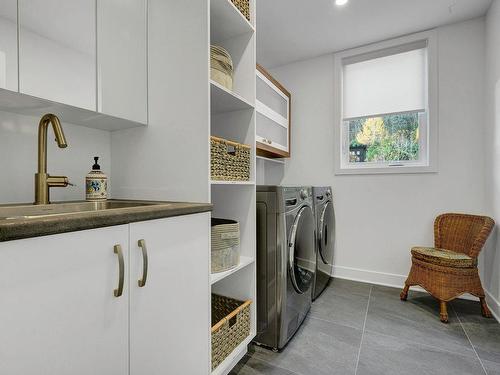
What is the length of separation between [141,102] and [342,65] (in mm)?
2455

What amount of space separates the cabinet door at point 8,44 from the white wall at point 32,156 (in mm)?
255

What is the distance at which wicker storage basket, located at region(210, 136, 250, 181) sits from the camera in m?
1.24

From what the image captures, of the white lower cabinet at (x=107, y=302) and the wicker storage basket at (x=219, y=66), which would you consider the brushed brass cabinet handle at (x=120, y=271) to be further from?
the wicker storage basket at (x=219, y=66)

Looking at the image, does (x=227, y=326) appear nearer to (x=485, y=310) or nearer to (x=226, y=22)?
(x=226, y=22)

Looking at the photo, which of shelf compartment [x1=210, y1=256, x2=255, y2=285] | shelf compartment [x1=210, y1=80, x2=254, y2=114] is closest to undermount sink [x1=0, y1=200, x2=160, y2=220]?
shelf compartment [x1=210, y1=256, x2=255, y2=285]

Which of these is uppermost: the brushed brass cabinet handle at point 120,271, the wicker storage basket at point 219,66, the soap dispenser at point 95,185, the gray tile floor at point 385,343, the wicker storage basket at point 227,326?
the wicker storage basket at point 219,66

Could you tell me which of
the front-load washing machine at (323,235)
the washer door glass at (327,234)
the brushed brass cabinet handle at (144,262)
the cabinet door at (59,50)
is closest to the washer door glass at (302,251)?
the front-load washing machine at (323,235)

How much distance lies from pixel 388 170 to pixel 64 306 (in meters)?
2.83

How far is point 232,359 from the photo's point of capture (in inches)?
53.6

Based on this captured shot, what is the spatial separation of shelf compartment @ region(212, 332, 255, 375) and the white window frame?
207 centimetres

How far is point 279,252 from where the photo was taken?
1.56 metres

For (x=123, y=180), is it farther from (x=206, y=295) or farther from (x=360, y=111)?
(x=360, y=111)

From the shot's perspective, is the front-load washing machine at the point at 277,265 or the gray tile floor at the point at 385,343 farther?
the front-load washing machine at the point at 277,265

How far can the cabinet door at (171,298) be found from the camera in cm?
84
